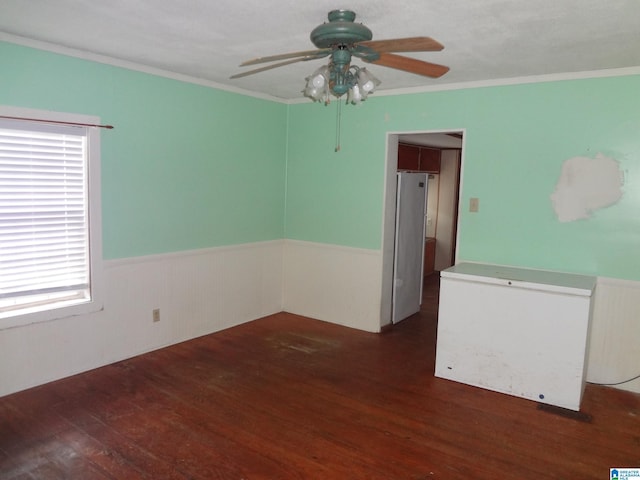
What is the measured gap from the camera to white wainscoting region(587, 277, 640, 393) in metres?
3.48

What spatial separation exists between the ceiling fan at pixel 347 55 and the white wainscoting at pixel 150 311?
2355 millimetres

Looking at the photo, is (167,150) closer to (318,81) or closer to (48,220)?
(48,220)

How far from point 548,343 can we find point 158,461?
102 inches

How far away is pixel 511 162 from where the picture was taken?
388 centimetres

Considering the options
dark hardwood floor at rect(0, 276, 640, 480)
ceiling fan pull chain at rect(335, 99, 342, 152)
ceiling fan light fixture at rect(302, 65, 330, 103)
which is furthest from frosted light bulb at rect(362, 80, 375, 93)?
ceiling fan pull chain at rect(335, 99, 342, 152)

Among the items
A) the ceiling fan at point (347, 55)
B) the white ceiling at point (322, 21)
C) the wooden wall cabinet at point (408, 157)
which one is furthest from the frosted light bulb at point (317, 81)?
the wooden wall cabinet at point (408, 157)

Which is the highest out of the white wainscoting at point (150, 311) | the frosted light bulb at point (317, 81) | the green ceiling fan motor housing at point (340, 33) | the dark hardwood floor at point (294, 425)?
the green ceiling fan motor housing at point (340, 33)

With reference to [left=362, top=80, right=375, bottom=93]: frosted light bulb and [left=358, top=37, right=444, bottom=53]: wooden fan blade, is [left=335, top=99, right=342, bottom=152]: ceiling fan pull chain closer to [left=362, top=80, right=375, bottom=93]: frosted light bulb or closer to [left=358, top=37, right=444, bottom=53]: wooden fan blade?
[left=362, top=80, right=375, bottom=93]: frosted light bulb

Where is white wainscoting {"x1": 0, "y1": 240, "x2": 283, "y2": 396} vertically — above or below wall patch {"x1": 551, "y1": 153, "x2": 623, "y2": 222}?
below

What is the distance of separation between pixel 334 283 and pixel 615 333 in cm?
254

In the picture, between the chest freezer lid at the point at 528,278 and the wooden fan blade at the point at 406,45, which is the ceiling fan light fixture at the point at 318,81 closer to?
the wooden fan blade at the point at 406,45

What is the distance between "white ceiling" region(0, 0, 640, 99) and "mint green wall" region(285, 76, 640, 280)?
294 millimetres

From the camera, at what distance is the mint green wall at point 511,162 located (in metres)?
3.47

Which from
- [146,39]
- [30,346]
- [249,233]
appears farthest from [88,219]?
[249,233]
